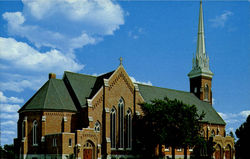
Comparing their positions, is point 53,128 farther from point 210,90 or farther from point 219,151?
point 210,90

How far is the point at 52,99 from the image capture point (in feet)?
168

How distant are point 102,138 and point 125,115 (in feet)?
19.3

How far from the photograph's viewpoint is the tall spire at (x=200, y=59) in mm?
80750

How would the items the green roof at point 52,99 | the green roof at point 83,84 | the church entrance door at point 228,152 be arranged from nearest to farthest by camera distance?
the green roof at point 52,99 < the green roof at point 83,84 < the church entrance door at point 228,152

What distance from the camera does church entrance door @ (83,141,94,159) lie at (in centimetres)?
4647

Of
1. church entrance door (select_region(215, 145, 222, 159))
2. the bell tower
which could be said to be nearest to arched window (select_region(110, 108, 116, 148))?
church entrance door (select_region(215, 145, 222, 159))

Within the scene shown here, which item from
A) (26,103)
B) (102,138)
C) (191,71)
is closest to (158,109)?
(102,138)

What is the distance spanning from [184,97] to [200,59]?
12.5m

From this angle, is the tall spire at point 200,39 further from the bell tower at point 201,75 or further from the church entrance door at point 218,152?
the church entrance door at point 218,152

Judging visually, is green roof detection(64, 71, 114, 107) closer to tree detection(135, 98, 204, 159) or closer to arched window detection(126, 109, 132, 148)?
arched window detection(126, 109, 132, 148)

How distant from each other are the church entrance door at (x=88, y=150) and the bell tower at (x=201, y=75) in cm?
3951

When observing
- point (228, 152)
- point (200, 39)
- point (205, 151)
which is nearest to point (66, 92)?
point (205, 151)

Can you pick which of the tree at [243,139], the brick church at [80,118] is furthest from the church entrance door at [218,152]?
the brick church at [80,118]

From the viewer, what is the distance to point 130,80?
55969mm
